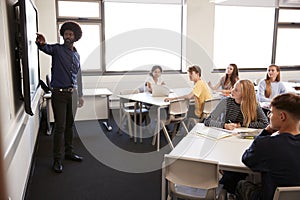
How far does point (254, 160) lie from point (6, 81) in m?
1.73

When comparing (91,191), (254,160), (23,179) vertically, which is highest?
(254,160)

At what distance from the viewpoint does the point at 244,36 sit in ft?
23.6

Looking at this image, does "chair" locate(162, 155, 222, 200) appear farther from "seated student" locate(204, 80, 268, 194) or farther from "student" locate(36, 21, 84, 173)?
"student" locate(36, 21, 84, 173)

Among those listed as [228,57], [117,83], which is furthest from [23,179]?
[228,57]

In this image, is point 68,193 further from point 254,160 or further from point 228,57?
point 228,57

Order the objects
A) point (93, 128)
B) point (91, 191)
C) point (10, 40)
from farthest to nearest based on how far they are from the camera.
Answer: point (93, 128) → point (91, 191) → point (10, 40)

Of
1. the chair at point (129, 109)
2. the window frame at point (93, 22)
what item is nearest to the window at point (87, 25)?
the window frame at point (93, 22)

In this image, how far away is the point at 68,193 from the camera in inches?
119

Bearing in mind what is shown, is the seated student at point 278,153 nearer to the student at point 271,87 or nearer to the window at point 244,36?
the student at point 271,87

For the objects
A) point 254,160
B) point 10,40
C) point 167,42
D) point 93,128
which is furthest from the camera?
point 167,42

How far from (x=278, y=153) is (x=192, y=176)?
0.56 meters

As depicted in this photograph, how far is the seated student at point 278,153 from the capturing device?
5.82 ft

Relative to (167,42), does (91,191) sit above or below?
below

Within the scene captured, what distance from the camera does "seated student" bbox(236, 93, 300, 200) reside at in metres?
1.77
